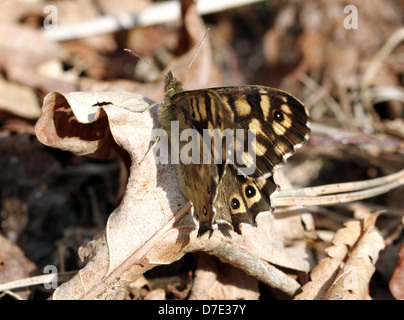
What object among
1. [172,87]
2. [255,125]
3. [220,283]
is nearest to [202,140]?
[255,125]

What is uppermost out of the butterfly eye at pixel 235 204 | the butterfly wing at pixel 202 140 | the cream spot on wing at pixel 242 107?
the cream spot on wing at pixel 242 107

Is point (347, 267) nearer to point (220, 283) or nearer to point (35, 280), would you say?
point (220, 283)

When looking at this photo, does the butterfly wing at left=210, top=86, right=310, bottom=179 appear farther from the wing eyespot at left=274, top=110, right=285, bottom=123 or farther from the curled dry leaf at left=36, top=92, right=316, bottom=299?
the curled dry leaf at left=36, top=92, right=316, bottom=299

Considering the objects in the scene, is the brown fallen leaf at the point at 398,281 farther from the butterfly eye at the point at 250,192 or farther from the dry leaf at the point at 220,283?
the butterfly eye at the point at 250,192

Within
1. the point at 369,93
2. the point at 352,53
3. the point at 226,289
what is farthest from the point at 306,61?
the point at 226,289

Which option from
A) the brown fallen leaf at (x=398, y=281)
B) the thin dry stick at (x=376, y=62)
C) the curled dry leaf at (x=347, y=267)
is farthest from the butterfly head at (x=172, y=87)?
the thin dry stick at (x=376, y=62)

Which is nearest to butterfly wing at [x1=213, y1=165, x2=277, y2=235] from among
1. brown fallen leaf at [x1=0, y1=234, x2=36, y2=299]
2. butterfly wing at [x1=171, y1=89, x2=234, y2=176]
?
butterfly wing at [x1=171, y1=89, x2=234, y2=176]

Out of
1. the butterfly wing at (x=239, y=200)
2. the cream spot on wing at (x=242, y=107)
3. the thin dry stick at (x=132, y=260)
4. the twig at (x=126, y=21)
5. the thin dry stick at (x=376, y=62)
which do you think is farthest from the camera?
the twig at (x=126, y=21)

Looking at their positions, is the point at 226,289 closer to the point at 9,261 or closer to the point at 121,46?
the point at 9,261
